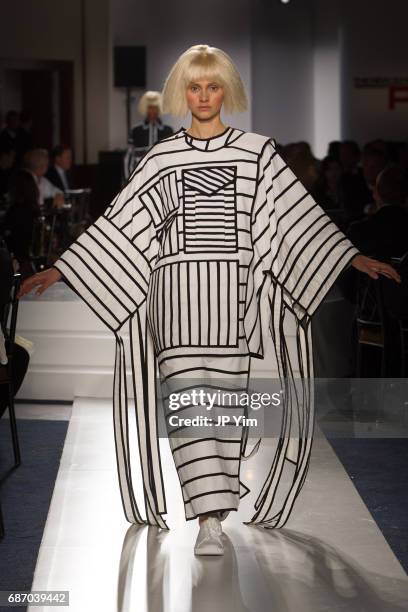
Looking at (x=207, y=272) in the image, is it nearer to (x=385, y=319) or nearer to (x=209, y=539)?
(x=209, y=539)

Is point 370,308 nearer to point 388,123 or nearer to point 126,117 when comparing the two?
point 388,123

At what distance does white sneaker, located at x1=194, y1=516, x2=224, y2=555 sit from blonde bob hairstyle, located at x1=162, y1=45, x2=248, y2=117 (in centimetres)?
107

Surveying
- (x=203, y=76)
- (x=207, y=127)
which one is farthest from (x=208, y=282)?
(x=203, y=76)

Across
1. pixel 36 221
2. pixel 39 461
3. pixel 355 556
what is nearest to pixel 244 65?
pixel 36 221

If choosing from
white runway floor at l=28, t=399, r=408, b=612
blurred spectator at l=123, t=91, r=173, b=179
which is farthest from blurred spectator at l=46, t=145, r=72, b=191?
white runway floor at l=28, t=399, r=408, b=612

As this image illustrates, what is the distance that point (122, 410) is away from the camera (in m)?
3.38

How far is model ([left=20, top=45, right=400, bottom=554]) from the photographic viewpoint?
3150 mm

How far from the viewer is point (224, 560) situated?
3.10 m

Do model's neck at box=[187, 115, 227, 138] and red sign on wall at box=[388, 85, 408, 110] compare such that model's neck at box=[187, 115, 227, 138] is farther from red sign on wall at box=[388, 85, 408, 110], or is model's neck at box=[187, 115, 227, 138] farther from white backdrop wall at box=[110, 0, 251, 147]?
white backdrop wall at box=[110, 0, 251, 147]

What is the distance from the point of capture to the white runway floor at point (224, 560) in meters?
2.80

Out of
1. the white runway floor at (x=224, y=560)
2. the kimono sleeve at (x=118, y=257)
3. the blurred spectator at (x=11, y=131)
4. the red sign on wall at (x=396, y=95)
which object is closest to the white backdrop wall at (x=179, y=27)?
the red sign on wall at (x=396, y=95)

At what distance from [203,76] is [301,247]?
538mm

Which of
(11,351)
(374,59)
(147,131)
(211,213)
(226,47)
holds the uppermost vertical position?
(226,47)

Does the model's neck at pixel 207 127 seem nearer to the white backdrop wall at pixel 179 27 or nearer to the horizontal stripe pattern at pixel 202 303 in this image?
the horizontal stripe pattern at pixel 202 303
